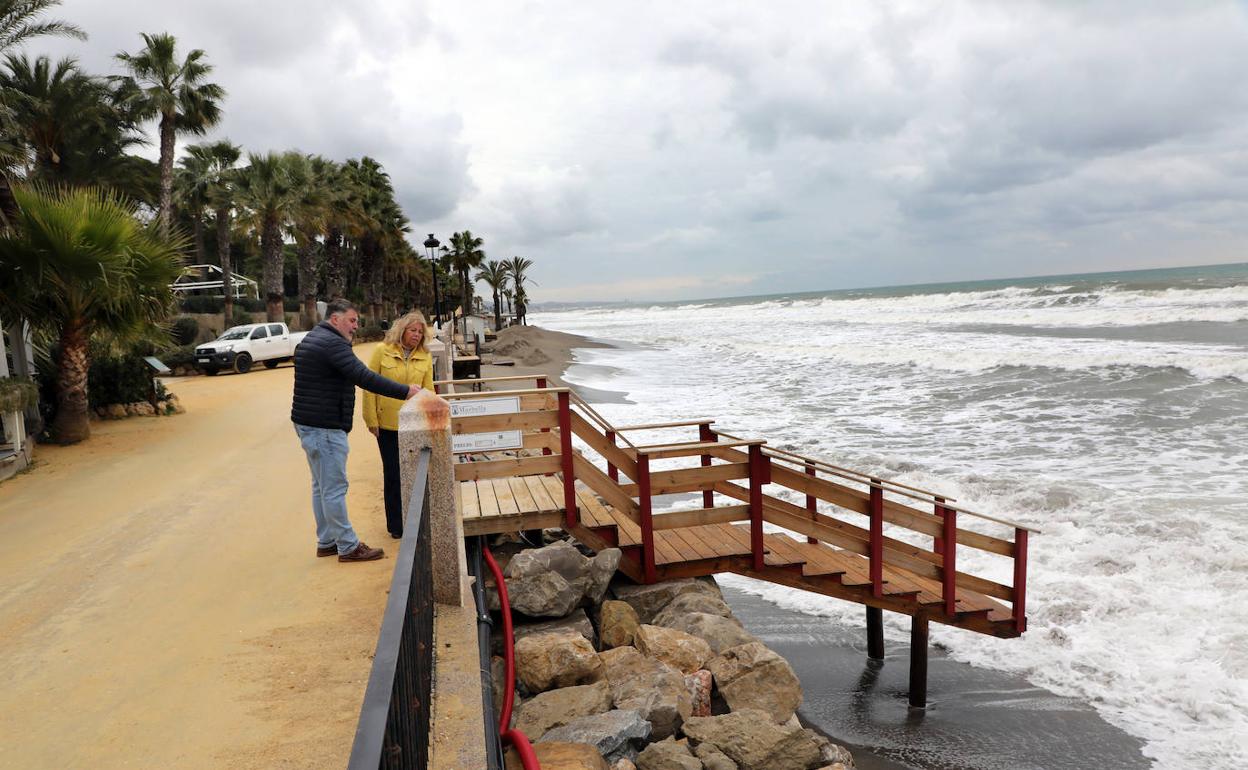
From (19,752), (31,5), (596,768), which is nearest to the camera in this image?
(19,752)

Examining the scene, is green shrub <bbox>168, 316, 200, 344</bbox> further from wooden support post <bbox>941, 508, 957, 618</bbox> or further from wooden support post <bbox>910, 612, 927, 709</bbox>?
wooden support post <bbox>941, 508, 957, 618</bbox>

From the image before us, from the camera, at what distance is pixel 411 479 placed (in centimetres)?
433

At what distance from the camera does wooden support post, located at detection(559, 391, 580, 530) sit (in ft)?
22.0

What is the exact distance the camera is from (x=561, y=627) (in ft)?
20.5

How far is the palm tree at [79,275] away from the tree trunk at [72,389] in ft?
0.04

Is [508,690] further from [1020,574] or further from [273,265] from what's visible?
[273,265]

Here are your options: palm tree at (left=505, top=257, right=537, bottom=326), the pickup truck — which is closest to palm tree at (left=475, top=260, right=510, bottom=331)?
palm tree at (left=505, top=257, right=537, bottom=326)

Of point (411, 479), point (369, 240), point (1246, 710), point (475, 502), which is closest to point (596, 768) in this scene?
point (411, 479)

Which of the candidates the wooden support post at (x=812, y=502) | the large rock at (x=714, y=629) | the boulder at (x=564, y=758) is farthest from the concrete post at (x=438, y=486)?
the wooden support post at (x=812, y=502)

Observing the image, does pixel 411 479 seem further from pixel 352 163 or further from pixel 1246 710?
pixel 352 163

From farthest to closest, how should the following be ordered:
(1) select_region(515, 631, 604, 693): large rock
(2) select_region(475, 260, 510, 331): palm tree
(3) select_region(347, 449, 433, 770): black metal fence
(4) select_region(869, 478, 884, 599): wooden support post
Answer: (2) select_region(475, 260, 510, 331): palm tree < (4) select_region(869, 478, 884, 599): wooden support post < (1) select_region(515, 631, 604, 693): large rock < (3) select_region(347, 449, 433, 770): black metal fence

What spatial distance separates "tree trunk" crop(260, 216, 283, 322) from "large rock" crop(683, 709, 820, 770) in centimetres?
3344

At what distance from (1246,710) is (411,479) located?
263 inches

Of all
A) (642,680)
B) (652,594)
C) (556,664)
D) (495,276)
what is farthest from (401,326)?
(495,276)
